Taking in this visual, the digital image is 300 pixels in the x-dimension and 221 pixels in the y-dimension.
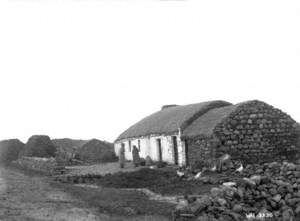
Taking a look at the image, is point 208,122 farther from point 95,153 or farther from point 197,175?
point 95,153

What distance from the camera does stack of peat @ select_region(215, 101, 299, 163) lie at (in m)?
23.2

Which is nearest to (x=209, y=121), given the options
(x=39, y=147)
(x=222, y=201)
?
(x=222, y=201)

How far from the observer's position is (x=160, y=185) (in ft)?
64.7

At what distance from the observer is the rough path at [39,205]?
1256 centimetres

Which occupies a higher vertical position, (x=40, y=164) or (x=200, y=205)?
(x=40, y=164)

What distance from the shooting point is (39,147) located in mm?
38375

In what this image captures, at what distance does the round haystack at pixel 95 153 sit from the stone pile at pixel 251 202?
25.2 meters

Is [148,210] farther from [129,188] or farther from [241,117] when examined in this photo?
[241,117]

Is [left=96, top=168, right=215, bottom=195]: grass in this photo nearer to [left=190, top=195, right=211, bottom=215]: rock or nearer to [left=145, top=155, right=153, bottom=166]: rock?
[left=190, top=195, right=211, bottom=215]: rock

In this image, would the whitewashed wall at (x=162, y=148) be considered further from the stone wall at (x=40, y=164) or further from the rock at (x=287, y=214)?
the rock at (x=287, y=214)

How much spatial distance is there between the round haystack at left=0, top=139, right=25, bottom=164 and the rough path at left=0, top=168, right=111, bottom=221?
2523cm

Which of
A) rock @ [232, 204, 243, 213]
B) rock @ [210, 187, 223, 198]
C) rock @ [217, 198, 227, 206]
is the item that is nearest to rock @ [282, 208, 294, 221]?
rock @ [232, 204, 243, 213]

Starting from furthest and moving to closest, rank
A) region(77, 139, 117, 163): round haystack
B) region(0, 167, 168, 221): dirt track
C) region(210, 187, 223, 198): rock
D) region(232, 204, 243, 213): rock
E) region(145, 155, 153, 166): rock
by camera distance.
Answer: region(77, 139, 117, 163): round haystack
region(145, 155, 153, 166): rock
region(210, 187, 223, 198): rock
region(232, 204, 243, 213): rock
region(0, 167, 168, 221): dirt track

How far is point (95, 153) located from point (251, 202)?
27.8m
